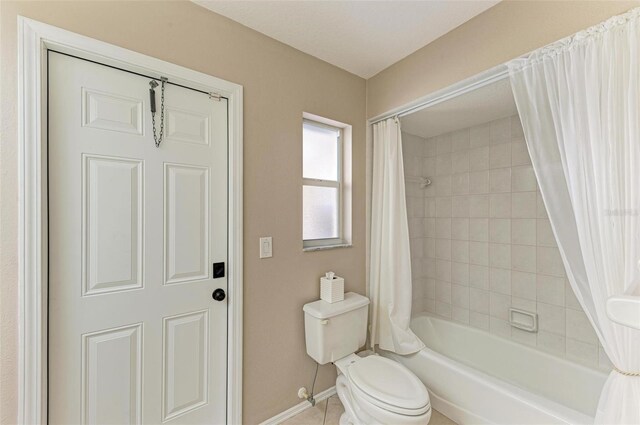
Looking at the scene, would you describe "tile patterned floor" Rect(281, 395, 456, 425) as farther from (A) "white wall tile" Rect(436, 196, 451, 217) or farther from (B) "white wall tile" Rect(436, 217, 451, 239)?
(A) "white wall tile" Rect(436, 196, 451, 217)

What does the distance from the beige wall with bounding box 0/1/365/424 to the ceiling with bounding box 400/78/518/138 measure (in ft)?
1.96

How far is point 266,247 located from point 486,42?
166 centimetres

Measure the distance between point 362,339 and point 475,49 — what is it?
189 centimetres

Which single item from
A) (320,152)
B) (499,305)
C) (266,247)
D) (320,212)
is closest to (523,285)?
(499,305)

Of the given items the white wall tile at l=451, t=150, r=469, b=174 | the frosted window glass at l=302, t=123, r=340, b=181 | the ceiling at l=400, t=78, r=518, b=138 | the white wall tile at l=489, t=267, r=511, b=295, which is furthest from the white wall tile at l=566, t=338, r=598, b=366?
the frosted window glass at l=302, t=123, r=340, b=181

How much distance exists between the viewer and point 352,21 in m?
1.56

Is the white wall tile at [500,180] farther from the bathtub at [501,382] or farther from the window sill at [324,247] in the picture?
the window sill at [324,247]

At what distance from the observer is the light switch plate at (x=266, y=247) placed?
1.66 meters

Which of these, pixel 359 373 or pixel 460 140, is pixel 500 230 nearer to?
pixel 460 140

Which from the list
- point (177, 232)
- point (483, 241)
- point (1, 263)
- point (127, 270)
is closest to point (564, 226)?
point (483, 241)

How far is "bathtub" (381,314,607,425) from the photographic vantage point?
1407mm

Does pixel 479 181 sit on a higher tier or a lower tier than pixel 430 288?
higher

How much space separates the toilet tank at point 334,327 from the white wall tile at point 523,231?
4.34ft

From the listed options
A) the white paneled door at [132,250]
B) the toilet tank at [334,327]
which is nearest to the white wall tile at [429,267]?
the toilet tank at [334,327]
